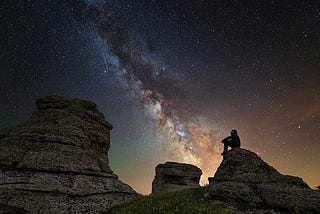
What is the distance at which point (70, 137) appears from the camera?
2655cm

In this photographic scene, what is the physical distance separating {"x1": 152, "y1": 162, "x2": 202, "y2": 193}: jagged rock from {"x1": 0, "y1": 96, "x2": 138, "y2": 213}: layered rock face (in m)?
31.0

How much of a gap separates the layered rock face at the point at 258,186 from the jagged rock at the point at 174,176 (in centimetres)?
3663

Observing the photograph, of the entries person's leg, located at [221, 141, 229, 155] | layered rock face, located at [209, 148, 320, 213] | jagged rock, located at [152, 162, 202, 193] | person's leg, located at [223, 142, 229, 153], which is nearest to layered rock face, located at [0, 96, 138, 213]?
layered rock face, located at [209, 148, 320, 213]

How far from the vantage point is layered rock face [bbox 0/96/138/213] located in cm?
2025

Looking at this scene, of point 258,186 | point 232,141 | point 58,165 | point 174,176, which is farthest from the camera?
point 174,176

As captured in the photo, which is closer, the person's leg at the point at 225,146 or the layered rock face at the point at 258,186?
the layered rock face at the point at 258,186

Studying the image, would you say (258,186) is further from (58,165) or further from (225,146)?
(58,165)

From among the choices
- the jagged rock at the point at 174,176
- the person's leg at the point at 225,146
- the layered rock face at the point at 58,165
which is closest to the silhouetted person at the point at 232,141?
the person's leg at the point at 225,146

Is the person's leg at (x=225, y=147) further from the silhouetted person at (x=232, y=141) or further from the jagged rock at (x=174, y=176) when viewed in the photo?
the jagged rock at (x=174, y=176)

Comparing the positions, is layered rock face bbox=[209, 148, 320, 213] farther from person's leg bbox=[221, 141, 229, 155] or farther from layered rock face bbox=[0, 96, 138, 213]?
layered rock face bbox=[0, 96, 138, 213]

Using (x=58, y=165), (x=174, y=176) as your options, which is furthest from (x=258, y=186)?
(x=174, y=176)

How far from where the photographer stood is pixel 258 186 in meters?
19.1

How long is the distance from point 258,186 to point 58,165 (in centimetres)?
1630

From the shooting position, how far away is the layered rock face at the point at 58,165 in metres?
20.2
